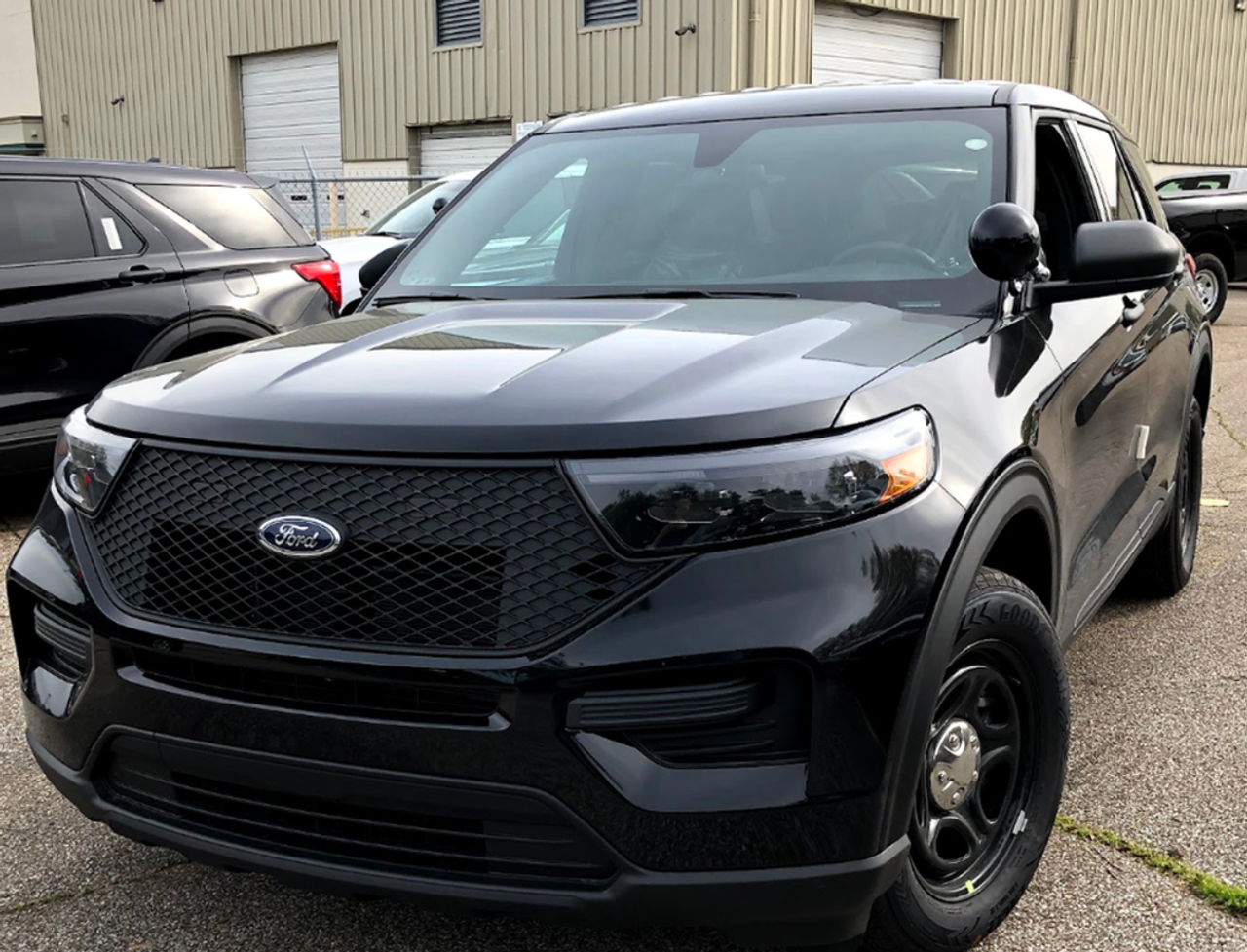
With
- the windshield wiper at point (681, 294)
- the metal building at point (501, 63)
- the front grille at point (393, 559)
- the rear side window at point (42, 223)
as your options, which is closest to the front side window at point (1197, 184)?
the metal building at point (501, 63)

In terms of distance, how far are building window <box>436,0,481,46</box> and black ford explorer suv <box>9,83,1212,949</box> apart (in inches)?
A: 757

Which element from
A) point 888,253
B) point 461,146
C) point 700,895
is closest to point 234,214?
point 888,253

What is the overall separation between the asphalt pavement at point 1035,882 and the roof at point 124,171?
3.09 meters

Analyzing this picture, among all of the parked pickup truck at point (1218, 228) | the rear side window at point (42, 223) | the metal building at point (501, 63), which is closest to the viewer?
the rear side window at point (42, 223)

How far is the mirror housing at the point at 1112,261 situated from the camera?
2893 mm

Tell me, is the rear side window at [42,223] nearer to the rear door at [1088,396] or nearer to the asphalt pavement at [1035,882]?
the asphalt pavement at [1035,882]

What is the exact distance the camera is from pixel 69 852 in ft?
9.94

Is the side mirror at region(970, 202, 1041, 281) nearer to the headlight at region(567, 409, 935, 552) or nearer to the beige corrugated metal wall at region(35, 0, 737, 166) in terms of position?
the headlight at region(567, 409, 935, 552)

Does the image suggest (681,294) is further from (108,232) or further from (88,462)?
(108,232)

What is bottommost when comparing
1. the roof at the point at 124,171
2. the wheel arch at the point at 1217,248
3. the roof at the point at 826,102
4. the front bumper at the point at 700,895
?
the wheel arch at the point at 1217,248

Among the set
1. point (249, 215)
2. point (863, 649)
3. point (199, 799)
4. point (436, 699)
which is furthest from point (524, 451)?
point (249, 215)

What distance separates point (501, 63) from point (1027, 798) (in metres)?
19.4

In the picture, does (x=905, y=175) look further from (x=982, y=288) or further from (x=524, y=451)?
(x=524, y=451)

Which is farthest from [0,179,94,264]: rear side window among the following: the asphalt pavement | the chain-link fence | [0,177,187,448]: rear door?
the chain-link fence
